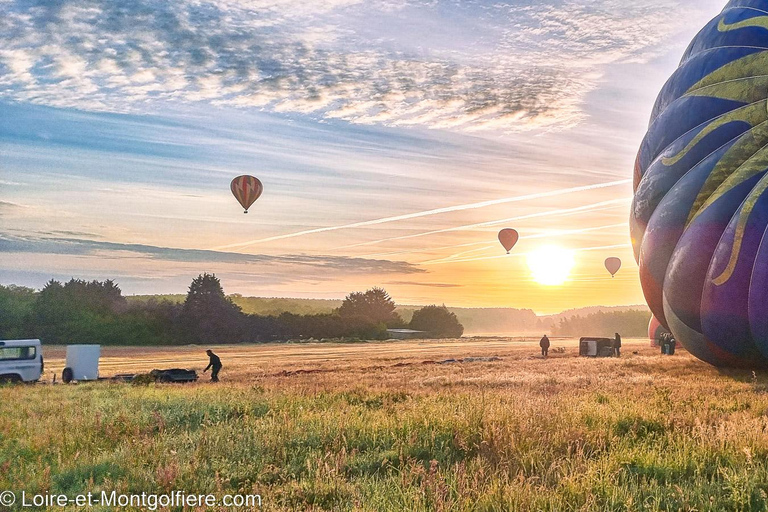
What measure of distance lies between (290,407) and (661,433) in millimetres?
6873

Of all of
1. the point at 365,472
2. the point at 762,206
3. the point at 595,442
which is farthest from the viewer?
the point at 762,206

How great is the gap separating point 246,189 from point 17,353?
21135mm

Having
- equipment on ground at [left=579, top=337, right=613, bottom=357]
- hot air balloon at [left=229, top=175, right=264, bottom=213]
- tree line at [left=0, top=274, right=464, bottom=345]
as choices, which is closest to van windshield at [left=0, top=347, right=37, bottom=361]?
hot air balloon at [left=229, top=175, right=264, bottom=213]

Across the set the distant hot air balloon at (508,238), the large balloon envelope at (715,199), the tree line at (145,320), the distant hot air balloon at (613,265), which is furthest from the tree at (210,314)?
the large balloon envelope at (715,199)

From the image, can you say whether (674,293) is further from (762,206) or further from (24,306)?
(24,306)

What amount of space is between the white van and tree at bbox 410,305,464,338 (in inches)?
3407

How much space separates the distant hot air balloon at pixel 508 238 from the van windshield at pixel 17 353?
37.2 meters

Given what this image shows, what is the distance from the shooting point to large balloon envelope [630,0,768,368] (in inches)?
713

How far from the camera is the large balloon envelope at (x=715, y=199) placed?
59.4 ft

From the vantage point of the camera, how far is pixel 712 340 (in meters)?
19.5

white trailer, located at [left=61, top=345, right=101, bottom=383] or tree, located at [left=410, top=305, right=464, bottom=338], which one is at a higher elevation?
tree, located at [left=410, top=305, right=464, bottom=338]

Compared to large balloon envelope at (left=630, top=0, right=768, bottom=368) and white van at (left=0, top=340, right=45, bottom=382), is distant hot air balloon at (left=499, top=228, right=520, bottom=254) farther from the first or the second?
white van at (left=0, top=340, right=45, bottom=382)

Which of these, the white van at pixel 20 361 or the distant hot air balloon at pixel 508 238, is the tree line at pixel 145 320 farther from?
the white van at pixel 20 361

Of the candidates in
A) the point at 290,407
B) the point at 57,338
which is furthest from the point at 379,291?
the point at 290,407
